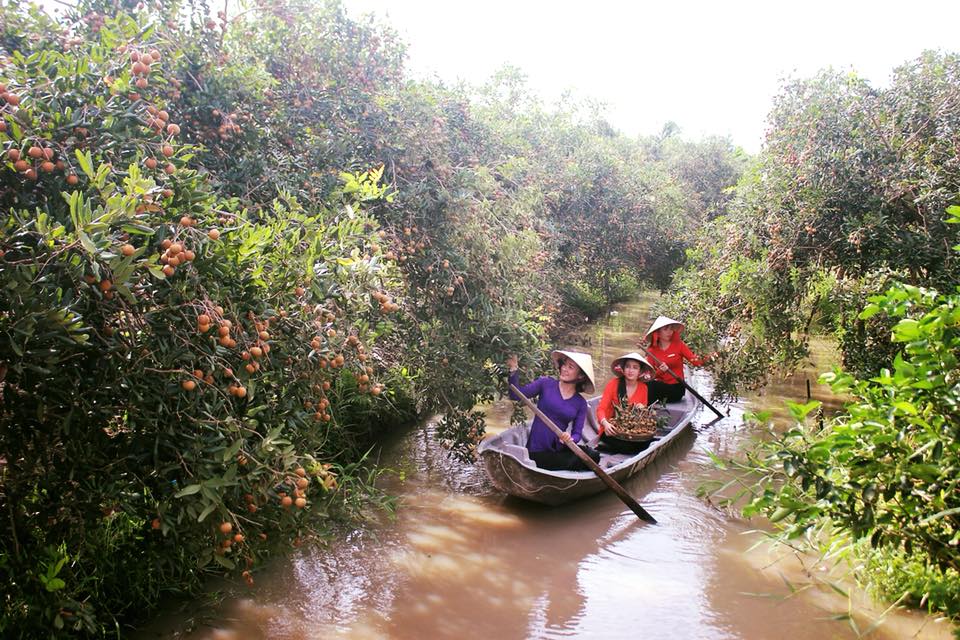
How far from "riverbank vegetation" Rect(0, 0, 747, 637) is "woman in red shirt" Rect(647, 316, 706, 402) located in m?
3.18

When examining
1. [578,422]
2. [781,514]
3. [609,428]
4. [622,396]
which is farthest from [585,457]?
[781,514]

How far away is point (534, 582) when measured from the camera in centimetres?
534

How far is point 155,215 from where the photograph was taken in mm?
2895

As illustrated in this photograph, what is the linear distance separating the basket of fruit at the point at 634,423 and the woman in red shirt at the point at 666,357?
1.71 m

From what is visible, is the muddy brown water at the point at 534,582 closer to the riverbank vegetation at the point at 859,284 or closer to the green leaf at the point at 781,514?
the riverbank vegetation at the point at 859,284

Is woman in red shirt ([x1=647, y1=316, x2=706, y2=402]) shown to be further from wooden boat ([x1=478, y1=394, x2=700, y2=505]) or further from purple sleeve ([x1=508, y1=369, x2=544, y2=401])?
purple sleeve ([x1=508, y1=369, x2=544, y2=401])

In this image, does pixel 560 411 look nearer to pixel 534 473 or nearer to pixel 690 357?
pixel 534 473

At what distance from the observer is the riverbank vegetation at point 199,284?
2.78m

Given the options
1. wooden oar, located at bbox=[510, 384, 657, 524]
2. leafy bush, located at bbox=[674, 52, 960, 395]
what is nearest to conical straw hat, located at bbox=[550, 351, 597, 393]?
wooden oar, located at bbox=[510, 384, 657, 524]

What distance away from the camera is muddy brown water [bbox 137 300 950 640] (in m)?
4.55

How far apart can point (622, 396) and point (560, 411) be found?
1526 millimetres

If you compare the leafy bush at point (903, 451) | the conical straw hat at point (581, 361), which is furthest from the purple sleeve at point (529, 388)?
the leafy bush at point (903, 451)

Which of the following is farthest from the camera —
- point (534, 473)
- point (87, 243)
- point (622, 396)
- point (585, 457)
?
point (622, 396)

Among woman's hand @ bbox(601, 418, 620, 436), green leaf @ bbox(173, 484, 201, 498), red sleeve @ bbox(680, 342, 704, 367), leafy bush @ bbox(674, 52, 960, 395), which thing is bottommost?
woman's hand @ bbox(601, 418, 620, 436)
